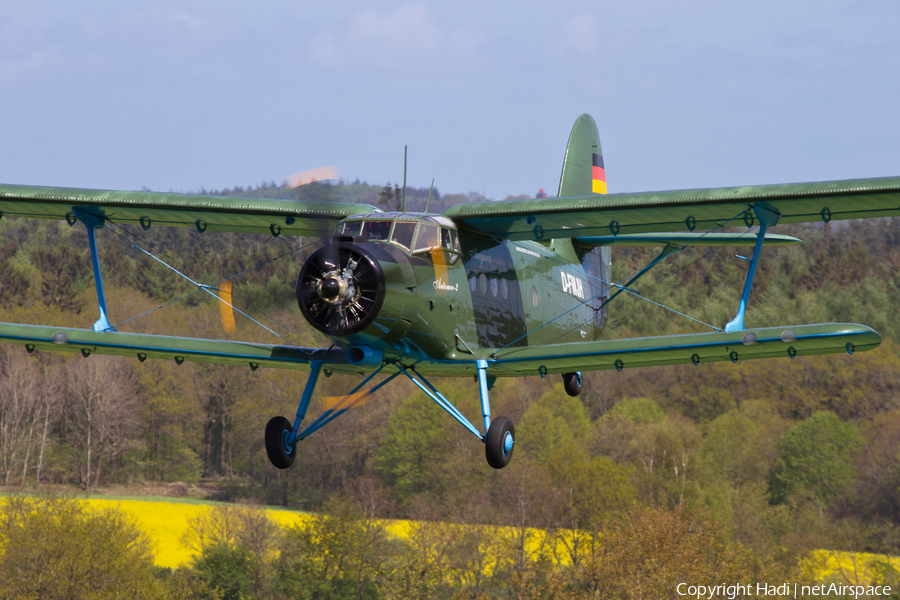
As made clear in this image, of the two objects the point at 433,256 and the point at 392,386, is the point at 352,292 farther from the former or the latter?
the point at 392,386

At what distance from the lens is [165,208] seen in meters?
17.9

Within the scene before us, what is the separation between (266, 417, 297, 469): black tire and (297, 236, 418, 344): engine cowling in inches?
91.5

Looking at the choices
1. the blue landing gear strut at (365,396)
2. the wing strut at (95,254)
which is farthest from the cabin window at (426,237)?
the wing strut at (95,254)

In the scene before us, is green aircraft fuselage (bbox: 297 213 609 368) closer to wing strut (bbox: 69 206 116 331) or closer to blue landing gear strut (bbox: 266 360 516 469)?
blue landing gear strut (bbox: 266 360 516 469)

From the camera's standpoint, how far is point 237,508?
68.8m

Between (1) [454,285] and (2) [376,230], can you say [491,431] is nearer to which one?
(1) [454,285]

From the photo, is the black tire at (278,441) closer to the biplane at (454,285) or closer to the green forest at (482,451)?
the biplane at (454,285)

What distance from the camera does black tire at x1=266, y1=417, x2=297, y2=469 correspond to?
1569 centimetres

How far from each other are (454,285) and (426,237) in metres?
1.01

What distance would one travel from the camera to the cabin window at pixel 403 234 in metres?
14.9

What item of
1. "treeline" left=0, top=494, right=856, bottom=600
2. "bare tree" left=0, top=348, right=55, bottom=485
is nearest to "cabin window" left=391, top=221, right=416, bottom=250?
"treeline" left=0, top=494, right=856, bottom=600

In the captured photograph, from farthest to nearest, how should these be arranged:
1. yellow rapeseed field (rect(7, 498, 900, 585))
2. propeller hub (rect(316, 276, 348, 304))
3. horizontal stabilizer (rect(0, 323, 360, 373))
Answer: yellow rapeseed field (rect(7, 498, 900, 585)) → horizontal stabilizer (rect(0, 323, 360, 373)) → propeller hub (rect(316, 276, 348, 304))

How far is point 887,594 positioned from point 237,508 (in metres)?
42.0

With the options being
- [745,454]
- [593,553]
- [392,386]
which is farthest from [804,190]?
[392,386]
